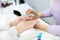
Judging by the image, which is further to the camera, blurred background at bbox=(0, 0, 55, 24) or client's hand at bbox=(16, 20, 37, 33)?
blurred background at bbox=(0, 0, 55, 24)

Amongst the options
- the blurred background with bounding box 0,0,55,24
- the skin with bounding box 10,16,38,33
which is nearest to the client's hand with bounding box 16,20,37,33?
Result: the skin with bounding box 10,16,38,33

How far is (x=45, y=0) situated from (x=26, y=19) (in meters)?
0.79

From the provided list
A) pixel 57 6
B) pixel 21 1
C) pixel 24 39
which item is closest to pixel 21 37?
pixel 24 39

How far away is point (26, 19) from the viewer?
1.06 m

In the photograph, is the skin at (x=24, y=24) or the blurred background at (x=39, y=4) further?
the blurred background at (x=39, y=4)

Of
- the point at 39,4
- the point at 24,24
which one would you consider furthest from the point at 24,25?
the point at 39,4

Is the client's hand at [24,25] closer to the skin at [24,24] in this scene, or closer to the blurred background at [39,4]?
the skin at [24,24]

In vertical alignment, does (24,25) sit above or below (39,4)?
below

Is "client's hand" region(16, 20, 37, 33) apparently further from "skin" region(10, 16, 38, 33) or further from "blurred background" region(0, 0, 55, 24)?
"blurred background" region(0, 0, 55, 24)

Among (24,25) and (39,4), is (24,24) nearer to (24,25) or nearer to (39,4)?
(24,25)

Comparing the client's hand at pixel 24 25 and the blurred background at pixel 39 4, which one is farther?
the blurred background at pixel 39 4

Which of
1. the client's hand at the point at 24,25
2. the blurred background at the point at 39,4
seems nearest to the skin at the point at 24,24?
the client's hand at the point at 24,25

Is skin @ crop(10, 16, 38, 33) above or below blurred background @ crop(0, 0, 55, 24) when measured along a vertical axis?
below

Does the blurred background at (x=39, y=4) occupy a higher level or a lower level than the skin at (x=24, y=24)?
higher
